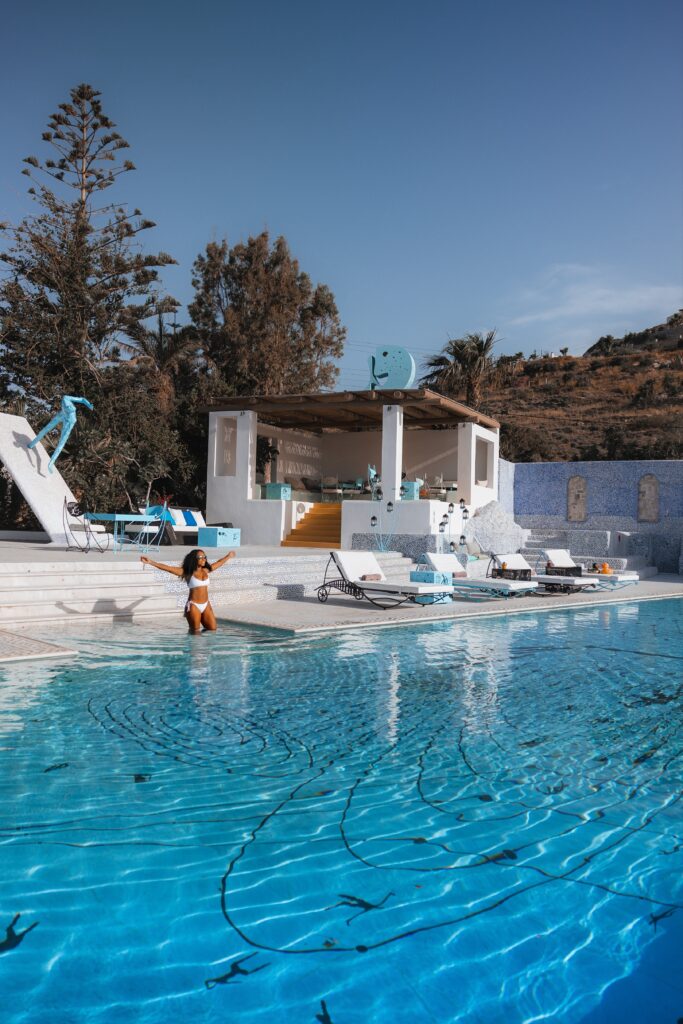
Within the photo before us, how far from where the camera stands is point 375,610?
1065cm

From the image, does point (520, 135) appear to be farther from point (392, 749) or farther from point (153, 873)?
point (153, 873)

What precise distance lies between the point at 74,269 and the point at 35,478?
441 inches

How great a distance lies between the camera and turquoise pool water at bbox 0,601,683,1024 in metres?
2.42

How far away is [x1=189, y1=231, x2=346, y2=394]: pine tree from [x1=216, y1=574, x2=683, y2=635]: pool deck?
18.9 meters

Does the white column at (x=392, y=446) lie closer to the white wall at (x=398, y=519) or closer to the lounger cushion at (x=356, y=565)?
the white wall at (x=398, y=519)

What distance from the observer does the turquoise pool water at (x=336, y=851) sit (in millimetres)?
2416

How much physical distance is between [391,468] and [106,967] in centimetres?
1609

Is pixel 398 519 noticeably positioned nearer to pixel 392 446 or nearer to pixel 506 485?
pixel 392 446

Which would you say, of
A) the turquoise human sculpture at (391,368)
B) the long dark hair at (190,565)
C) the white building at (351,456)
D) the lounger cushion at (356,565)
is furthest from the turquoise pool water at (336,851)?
the turquoise human sculpture at (391,368)

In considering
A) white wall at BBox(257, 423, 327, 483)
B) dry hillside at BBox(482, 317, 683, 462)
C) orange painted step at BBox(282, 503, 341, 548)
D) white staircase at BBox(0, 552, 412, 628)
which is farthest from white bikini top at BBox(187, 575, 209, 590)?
dry hillside at BBox(482, 317, 683, 462)

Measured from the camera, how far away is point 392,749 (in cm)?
467

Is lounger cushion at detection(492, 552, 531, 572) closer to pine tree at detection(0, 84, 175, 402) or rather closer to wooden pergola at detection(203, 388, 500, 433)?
wooden pergola at detection(203, 388, 500, 433)

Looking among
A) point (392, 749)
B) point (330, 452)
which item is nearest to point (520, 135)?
point (330, 452)

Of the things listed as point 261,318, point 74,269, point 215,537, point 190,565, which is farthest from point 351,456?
point 190,565
